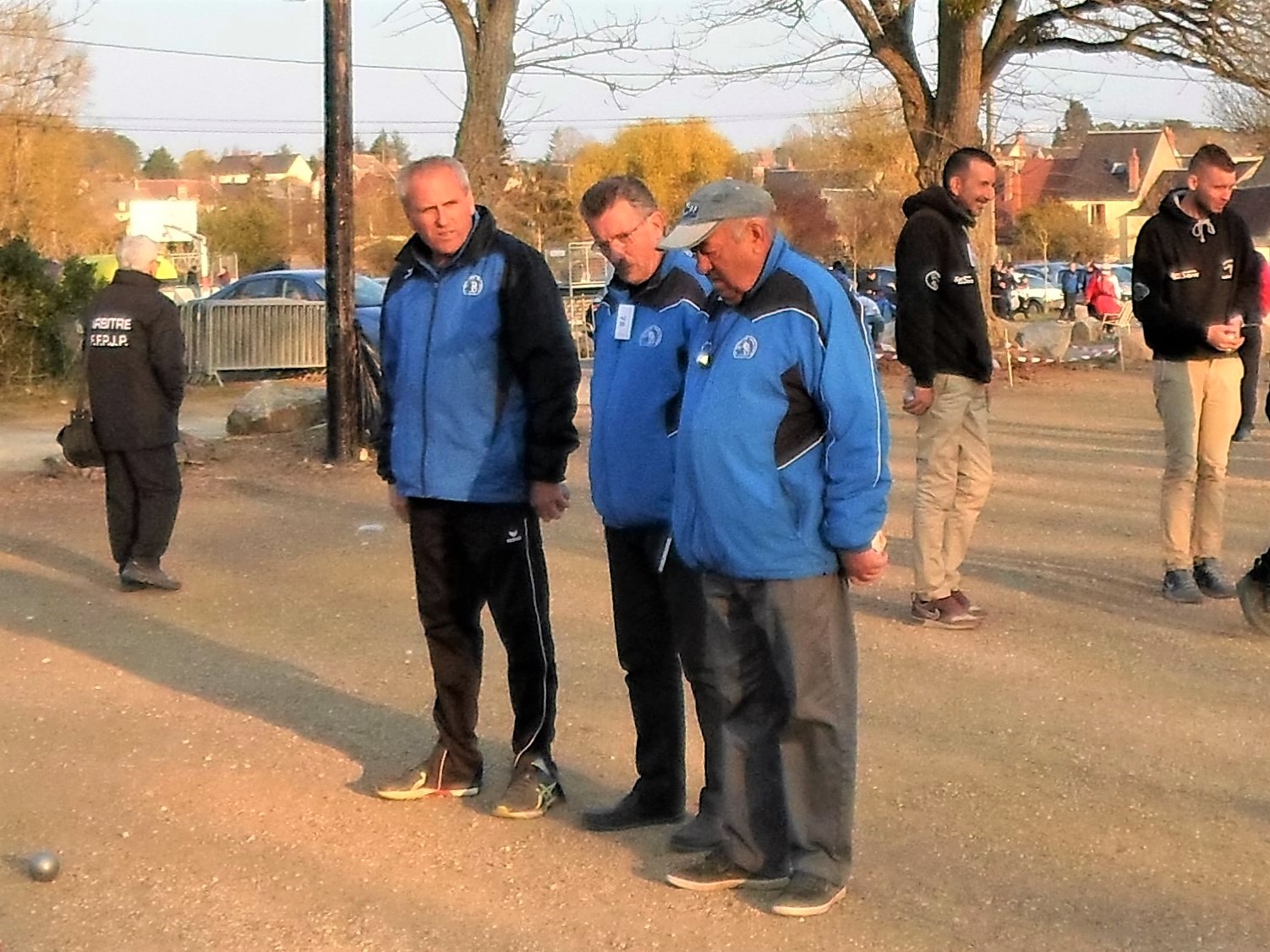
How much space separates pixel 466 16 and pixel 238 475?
6.05 metres

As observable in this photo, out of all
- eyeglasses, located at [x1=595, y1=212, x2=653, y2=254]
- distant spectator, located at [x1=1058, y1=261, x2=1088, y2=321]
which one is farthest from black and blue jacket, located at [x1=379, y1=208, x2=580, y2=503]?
distant spectator, located at [x1=1058, y1=261, x2=1088, y2=321]

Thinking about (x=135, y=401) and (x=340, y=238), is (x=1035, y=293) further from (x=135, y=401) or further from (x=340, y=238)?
(x=135, y=401)

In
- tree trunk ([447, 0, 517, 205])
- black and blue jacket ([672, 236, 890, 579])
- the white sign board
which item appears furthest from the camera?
the white sign board

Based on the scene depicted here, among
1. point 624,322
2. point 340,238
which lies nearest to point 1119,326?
point 340,238

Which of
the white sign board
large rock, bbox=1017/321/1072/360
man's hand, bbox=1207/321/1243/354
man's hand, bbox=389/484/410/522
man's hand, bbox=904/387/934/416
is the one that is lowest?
large rock, bbox=1017/321/1072/360

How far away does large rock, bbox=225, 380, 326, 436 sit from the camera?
50.0ft

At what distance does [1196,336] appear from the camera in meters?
7.75

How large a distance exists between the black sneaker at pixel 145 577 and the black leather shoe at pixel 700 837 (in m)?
4.70

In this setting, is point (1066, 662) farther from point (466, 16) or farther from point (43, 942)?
point (466, 16)

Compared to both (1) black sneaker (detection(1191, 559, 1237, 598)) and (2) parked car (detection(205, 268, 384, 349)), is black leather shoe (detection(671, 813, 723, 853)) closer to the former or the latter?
(1) black sneaker (detection(1191, 559, 1237, 598))

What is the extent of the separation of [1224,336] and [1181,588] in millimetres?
1205

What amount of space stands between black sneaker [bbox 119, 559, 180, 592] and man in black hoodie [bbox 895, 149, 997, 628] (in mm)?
3895

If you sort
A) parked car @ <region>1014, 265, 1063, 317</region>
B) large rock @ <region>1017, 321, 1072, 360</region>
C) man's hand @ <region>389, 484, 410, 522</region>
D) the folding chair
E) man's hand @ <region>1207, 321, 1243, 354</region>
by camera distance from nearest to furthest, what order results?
man's hand @ <region>389, 484, 410, 522</region> < man's hand @ <region>1207, 321, 1243, 354</region> < large rock @ <region>1017, 321, 1072, 360</region> < the folding chair < parked car @ <region>1014, 265, 1063, 317</region>

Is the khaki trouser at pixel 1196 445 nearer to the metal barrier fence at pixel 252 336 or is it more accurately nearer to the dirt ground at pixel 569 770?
the dirt ground at pixel 569 770
